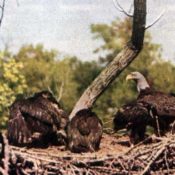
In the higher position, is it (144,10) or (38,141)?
(144,10)

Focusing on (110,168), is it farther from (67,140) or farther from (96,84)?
(96,84)

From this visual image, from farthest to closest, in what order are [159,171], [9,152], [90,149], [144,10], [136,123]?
[144,10] < [136,123] < [90,149] < [159,171] < [9,152]

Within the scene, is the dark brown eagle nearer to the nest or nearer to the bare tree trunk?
the bare tree trunk

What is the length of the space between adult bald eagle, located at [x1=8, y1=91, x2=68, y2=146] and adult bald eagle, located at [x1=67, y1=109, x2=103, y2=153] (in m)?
0.41

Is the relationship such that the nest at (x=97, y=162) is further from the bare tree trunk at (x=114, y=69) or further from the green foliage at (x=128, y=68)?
the green foliage at (x=128, y=68)

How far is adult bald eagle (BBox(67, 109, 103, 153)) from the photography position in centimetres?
1065

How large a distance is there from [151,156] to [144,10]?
3909 millimetres

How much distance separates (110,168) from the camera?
30.3 feet

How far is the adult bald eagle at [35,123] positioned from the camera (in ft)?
35.9

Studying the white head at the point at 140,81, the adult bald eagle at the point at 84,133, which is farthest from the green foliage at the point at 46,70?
the adult bald eagle at the point at 84,133

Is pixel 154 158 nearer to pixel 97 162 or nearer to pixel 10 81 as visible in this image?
pixel 97 162

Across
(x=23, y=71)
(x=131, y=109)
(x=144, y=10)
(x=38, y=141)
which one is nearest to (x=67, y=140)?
(x=38, y=141)

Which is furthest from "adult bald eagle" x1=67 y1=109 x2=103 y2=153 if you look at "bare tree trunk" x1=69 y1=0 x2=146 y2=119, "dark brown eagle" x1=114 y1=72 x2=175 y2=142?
"bare tree trunk" x1=69 y1=0 x2=146 y2=119

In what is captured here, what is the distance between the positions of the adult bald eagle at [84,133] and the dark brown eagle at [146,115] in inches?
22.7
